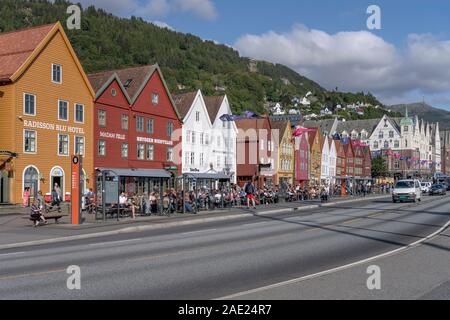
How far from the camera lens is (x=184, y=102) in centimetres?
5962

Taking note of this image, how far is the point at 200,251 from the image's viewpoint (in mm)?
15250

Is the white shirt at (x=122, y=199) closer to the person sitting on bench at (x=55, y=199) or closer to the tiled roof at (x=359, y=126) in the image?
the person sitting on bench at (x=55, y=199)

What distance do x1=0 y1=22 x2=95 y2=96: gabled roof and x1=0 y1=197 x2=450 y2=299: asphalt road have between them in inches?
887

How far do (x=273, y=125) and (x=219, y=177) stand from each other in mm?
43378

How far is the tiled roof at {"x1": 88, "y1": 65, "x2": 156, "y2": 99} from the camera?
159 feet

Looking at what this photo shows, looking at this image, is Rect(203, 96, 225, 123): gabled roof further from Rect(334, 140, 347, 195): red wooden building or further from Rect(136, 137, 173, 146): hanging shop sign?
Rect(334, 140, 347, 195): red wooden building

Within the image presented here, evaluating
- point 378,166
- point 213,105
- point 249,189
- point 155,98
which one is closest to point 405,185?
point 249,189

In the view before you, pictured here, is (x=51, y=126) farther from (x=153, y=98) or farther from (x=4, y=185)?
(x=153, y=98)

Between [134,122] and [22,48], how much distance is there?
1241 cm

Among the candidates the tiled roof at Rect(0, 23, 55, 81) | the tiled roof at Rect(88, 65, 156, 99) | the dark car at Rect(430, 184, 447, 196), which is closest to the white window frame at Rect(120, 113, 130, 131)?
the tiled roof at Rect(88, 65, 156, 99)

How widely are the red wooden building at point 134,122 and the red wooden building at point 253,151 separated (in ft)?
47.3

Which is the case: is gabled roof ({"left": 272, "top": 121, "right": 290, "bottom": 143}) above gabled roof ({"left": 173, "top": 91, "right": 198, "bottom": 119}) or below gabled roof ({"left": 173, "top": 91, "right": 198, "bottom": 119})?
below
